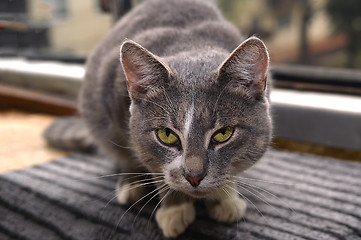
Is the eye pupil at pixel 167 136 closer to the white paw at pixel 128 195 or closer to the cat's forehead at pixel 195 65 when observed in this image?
the cat's forehead at pixel 195 65

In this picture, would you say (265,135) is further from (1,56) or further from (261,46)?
(1,56)

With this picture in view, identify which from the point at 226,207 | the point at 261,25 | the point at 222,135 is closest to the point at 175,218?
the point at 226,207

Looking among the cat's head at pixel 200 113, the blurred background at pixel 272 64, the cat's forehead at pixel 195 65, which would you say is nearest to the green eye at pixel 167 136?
the cat's head at pixel 200 113

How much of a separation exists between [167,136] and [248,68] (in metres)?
0.24

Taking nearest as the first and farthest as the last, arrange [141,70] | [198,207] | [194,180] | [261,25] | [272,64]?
1. [194,180]
2. [141,70]
3. [198,207]
4. [272,64]
5. [261,25]

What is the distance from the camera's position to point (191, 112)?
90 cm

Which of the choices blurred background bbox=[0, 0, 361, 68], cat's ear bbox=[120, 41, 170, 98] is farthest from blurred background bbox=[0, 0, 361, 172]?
cat's ear bbox=[120, 41, 170, 98]

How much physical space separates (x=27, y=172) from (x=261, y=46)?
3.14 feet

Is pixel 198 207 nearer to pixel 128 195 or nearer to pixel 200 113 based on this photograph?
pixel 128 195

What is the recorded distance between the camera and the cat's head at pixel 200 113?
893mm

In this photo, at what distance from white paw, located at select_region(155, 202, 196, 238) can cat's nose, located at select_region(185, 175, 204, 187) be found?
19cm

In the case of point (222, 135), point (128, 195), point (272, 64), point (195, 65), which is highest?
point (195, 65)

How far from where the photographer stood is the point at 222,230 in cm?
105

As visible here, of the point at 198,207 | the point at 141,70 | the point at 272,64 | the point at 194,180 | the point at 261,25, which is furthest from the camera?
the point at 261,25
